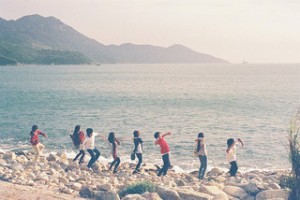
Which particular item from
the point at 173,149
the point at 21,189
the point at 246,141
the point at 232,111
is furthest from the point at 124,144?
the point at 232,111

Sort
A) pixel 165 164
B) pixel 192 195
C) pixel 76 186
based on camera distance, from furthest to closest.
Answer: pixel 165 164 → pixel 76 186 → pixel 192 195

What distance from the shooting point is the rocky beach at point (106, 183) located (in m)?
12.3

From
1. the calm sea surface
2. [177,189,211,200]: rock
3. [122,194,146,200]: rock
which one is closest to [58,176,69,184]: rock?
[122,194,146,200]: rock

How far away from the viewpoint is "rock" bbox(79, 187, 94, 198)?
1301cm

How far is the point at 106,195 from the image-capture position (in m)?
12.2

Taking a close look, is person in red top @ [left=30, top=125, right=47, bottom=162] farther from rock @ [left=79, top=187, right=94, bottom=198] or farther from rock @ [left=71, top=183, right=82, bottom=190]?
rock @ [left=79, top=187, right=94, bottom=198]

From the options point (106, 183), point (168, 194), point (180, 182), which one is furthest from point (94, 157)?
point (168, 194)

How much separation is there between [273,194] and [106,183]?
5246mm

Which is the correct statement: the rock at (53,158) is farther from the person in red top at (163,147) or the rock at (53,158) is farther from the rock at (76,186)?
the rock at (76,186)

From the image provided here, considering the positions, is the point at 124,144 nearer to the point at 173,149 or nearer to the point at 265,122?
the point at 173,149

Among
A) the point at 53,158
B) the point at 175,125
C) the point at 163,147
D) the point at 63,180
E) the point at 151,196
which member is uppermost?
the point at 163,147

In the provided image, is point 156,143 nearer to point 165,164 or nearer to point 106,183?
point 165,164

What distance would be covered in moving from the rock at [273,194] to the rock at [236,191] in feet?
→ 1.82

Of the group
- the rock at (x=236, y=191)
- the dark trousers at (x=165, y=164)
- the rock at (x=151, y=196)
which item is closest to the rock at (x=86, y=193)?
the rock at (x=151, y=196)
